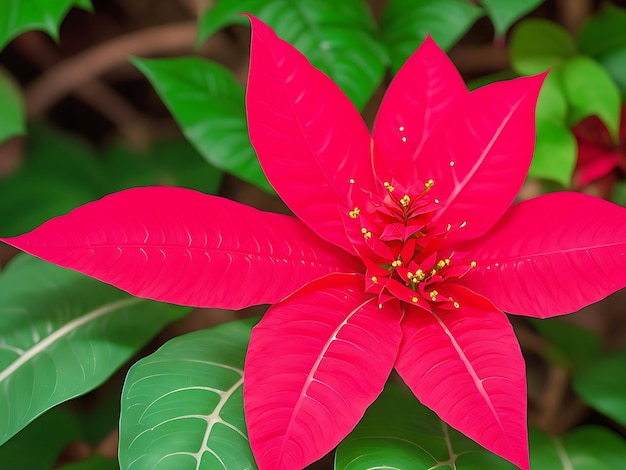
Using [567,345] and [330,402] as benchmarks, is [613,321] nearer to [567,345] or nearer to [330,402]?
[567,345]

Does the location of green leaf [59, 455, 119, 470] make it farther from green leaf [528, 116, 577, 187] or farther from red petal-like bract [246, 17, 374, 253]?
green leaf [528, 116, 577, 187]

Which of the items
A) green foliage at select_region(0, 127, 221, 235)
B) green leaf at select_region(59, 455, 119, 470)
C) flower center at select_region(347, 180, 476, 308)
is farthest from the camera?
green foliage at select_region(0, 127, 221, 235)

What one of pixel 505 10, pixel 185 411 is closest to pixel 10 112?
pixel 185 411

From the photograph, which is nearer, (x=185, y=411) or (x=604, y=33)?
(x=185, y=411)

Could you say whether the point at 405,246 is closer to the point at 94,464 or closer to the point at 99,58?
the point at 94,464

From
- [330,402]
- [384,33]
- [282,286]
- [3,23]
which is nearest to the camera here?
[330,402]

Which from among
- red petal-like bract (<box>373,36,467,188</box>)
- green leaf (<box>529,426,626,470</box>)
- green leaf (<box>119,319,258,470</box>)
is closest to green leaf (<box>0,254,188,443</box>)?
green leaf (<box>119,319,258,470</box>)

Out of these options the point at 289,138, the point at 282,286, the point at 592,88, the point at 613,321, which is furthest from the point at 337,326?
the point at 613,321
